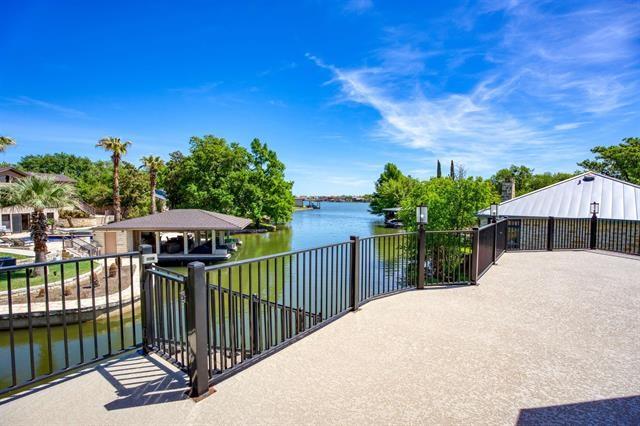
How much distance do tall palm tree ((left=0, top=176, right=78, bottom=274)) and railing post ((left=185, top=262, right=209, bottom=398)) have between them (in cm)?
1243

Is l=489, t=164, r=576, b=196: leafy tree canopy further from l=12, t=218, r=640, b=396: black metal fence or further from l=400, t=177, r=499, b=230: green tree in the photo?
l=12, t=218, r=640, b=396: black metal fence

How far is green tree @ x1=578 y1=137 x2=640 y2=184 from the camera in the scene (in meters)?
25.4

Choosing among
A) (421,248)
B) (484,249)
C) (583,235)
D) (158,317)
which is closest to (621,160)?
(583,235)

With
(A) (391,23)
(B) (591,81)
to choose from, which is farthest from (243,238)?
(B) (591,81)

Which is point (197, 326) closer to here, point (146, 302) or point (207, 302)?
point (207, 302)

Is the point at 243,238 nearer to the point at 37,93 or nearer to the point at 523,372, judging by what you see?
the point at 37,93

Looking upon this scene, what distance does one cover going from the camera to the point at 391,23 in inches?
319

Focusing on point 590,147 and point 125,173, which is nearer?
point 590,147

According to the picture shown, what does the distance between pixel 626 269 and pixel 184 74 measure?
1494 cm

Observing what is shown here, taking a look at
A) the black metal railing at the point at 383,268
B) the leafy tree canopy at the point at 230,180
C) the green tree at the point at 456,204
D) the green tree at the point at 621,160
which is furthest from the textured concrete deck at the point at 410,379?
the green tree at the point at 621,160

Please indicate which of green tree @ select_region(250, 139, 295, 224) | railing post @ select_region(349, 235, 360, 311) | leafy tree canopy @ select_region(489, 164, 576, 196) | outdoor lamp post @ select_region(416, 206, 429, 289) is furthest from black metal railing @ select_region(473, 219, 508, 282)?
leafy tree canopy @ select_region(489, 164, 576, 196)

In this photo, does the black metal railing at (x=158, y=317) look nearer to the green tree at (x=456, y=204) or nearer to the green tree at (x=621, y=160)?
the green tree at (x=456, y=204)

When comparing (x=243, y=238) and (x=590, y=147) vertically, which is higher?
(x=590, y=147)

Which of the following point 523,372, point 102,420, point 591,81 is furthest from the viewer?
point 591,81
